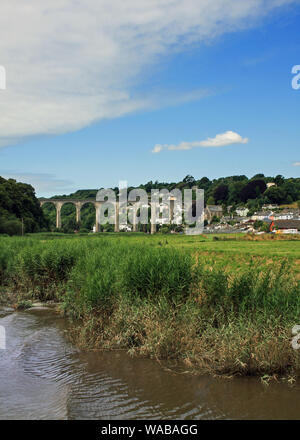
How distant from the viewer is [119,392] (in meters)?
8.45

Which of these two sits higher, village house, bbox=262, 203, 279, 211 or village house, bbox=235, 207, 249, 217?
village house, bbox=262, 203, 279, 211

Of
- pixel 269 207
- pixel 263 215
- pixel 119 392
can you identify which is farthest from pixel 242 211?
pixel 119 392

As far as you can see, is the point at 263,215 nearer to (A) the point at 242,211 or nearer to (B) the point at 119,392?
(A) the point at 242,211

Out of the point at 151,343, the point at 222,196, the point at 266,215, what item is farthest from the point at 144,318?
the point at 222,196

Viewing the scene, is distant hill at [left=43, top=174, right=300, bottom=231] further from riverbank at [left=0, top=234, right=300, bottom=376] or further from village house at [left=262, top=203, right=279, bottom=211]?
riverbank at [left=0, top=234, right=300, bottom=376]

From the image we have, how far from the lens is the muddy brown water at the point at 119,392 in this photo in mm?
7570

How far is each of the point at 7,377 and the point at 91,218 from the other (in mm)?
136215

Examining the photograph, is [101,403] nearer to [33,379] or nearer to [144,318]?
[33,379]

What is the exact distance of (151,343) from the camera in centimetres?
980

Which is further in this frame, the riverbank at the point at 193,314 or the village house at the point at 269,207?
the village house at the point at 269,207

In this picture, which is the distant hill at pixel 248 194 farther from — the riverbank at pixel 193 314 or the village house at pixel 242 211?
the riverbank at pixel 193 314

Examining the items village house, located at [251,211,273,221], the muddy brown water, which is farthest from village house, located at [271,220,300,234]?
the muddy brown water

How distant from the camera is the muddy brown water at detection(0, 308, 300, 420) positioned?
7.57 meters

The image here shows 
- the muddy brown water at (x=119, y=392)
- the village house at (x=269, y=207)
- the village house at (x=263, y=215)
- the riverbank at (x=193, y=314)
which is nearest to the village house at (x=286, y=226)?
the village house at (x=263, y=215)
